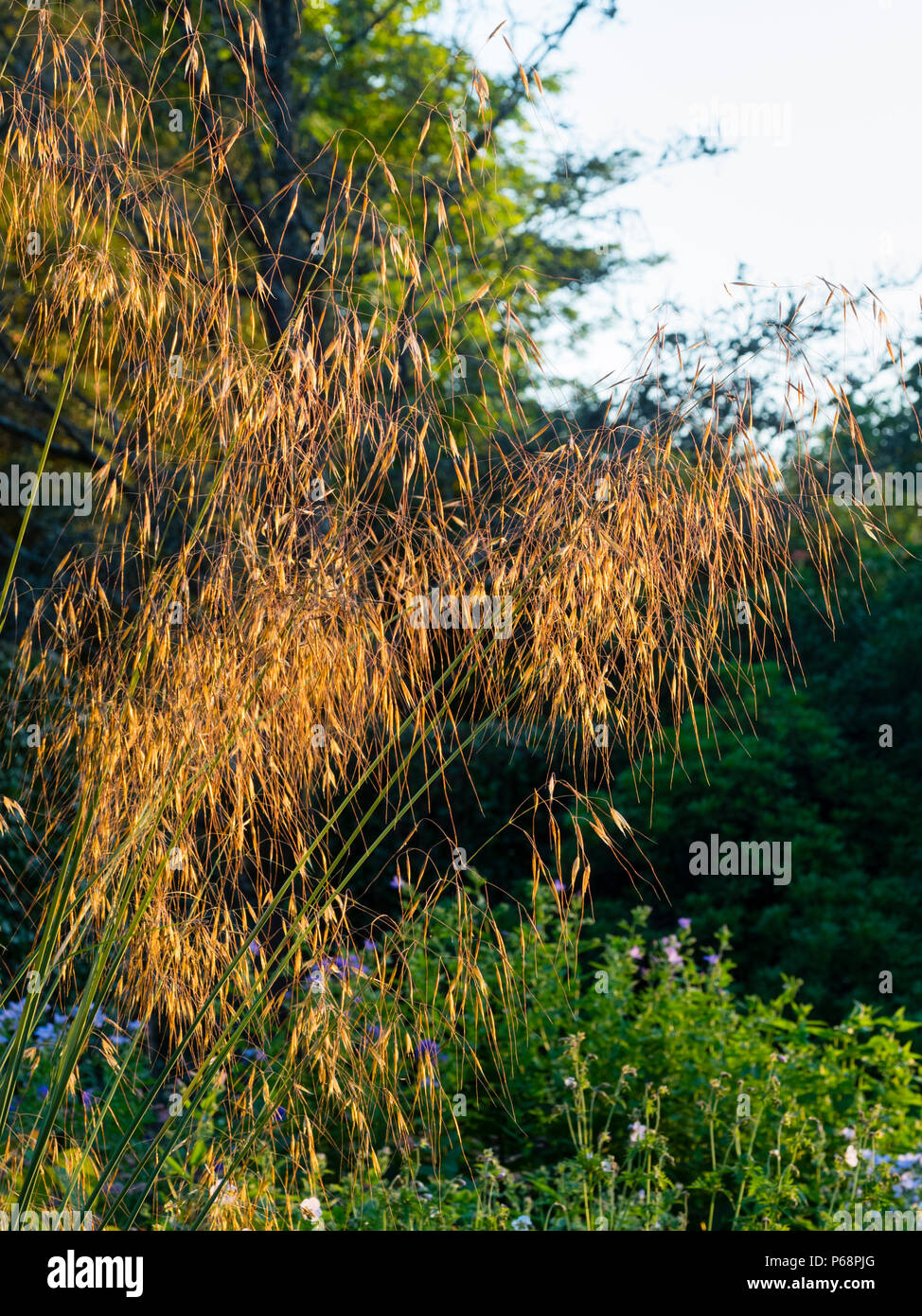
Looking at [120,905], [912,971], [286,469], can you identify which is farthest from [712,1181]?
[912,971]
